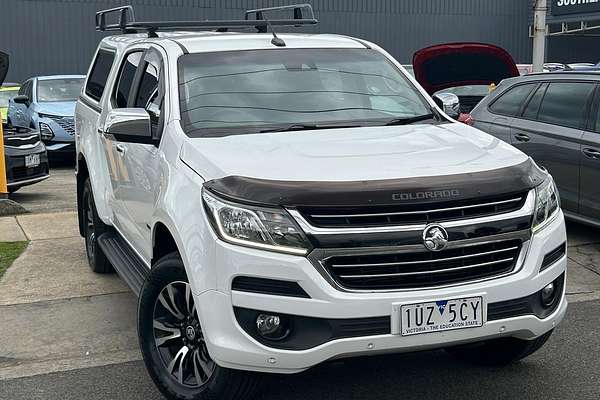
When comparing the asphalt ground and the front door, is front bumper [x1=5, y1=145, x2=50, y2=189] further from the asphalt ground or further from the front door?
the asphalt ground

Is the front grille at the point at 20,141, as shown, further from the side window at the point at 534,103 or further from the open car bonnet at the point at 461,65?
the side window at the point at 534,103

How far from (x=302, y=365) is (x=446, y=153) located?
1.23 m

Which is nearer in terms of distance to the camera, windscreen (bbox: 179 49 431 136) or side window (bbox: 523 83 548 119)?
windscreen (bbox: 179 49 431 136)

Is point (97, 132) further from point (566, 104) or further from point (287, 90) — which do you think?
point (566, 104)

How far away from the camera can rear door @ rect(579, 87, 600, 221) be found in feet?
22.3

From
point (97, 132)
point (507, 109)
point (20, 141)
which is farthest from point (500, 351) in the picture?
point (20, 141)

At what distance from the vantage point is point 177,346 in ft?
12.5

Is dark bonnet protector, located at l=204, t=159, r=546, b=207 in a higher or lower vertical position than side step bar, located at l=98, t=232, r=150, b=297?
higher

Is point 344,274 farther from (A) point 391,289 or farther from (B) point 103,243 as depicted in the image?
(B) point 103,243

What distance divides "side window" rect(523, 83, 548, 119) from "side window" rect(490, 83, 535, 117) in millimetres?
99

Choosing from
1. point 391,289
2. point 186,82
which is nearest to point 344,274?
point 391,289

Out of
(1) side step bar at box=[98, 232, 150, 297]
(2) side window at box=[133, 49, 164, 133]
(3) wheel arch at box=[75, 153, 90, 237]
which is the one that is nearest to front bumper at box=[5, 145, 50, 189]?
(3) wheel arch at box=[75, 153, 90, 237]

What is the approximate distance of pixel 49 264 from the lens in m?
6.73

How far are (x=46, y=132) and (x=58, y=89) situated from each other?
1691 mm
